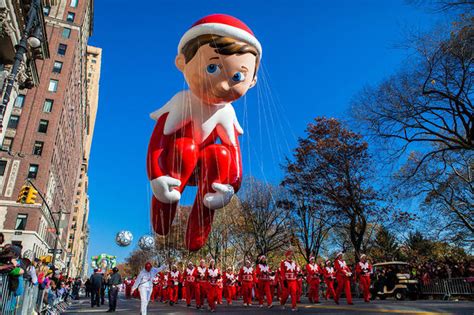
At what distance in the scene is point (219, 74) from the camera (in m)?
7.96

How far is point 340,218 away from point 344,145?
4.62 metres

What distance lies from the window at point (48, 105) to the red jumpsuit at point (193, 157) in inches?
1414

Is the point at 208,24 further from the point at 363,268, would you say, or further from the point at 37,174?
the point at 37,174

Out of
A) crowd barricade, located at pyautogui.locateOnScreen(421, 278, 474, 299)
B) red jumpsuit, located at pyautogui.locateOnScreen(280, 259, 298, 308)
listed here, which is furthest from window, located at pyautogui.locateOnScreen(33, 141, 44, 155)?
crowd barricade, located at pyautogui.locateOnScreen(421, 278, 474, 299)

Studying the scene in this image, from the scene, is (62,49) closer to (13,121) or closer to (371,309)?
(13,121)

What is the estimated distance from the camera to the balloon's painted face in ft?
25.8

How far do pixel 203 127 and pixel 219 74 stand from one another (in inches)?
56.1

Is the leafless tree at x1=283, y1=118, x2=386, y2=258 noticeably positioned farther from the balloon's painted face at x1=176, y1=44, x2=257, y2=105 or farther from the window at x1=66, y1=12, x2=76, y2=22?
the window at x1=66, y1=12, x2=76, y2=22

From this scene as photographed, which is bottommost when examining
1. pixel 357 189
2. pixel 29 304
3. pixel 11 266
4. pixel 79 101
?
pixel 29 304

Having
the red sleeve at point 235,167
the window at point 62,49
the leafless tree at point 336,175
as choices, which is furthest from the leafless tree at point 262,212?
the window at point 62,49

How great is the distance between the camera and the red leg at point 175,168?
26.8 ft

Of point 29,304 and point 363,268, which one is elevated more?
point 363,268

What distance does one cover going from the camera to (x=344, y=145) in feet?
72.1

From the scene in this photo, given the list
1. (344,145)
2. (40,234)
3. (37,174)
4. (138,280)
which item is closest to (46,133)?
(37,174)
